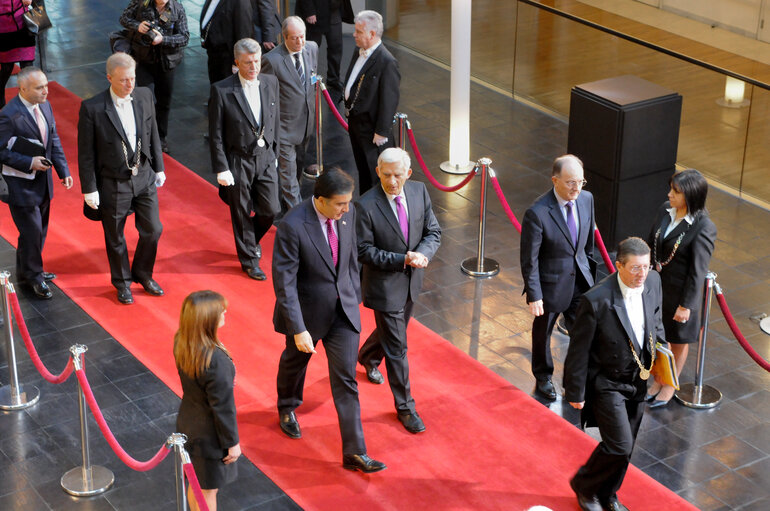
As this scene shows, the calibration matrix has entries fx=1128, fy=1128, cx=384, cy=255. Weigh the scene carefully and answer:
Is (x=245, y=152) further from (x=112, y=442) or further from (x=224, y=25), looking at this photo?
(x=112, y=442)

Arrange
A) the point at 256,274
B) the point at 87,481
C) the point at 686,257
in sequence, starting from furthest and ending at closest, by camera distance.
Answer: the point at 256,274, the point at 686,257, the point at 87,481

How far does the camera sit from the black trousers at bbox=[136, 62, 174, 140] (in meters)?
11.0

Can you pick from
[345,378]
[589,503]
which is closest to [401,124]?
[345,378]

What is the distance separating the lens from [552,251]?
23.8 ft

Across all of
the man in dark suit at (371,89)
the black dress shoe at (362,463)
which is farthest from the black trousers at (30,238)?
the black dress shoe at (362,463)

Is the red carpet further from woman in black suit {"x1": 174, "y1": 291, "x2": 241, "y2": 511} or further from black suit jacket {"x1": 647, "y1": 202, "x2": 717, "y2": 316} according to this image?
black suit jacket {"x1": 647, "y1": 202, "x2": 717, "y2": 316}

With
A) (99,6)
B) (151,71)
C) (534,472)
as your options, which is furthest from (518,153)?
(99,6)

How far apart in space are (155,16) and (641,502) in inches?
263

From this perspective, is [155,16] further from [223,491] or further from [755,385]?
[755,385]

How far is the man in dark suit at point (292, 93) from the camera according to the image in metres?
9.55

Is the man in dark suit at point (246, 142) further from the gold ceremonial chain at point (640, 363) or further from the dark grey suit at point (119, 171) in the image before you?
the gold ceremonial chain at point (640, 363)

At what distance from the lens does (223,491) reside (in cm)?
668

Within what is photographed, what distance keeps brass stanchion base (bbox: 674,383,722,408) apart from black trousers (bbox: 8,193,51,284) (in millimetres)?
4937

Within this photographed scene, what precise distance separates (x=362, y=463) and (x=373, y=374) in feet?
3.74
